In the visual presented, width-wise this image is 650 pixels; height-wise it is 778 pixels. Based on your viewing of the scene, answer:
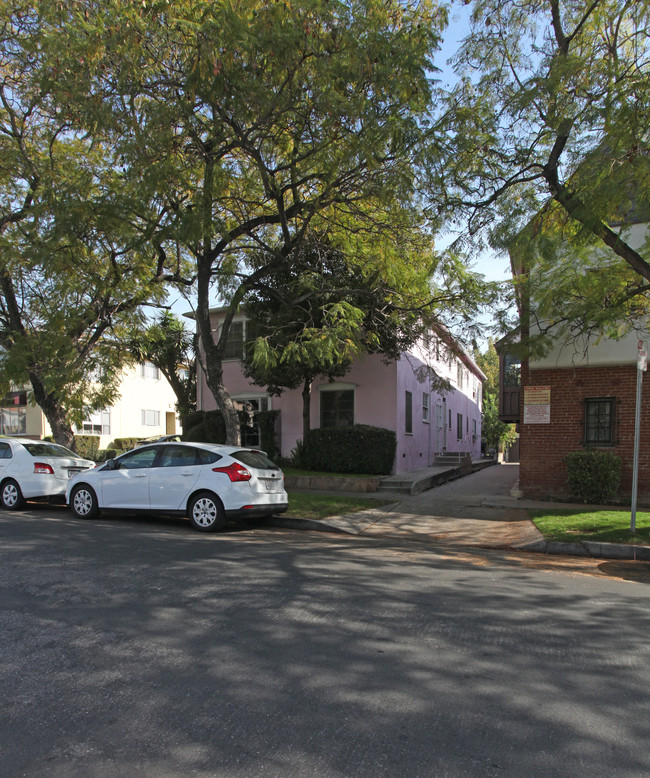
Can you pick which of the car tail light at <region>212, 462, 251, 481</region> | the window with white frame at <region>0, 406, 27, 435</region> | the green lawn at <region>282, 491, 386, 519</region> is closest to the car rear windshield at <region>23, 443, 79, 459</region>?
the car tail light at <region>212, 462, 251, 481</region>

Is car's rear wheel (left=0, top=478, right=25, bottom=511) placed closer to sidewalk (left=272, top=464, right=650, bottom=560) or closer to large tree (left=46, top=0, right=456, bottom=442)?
sidewalk (left=272, top=464, right=650, bottom=560)

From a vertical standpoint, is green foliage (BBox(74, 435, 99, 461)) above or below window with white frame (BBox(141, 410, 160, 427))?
below

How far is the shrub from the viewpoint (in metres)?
12.0

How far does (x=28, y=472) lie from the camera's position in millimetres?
11844

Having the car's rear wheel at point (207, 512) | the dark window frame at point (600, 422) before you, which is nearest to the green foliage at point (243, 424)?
the car's rear wheel at point (207, 512)

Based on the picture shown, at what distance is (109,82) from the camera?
30.5ft

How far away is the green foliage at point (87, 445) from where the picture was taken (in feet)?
88.3

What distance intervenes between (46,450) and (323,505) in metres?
6.19

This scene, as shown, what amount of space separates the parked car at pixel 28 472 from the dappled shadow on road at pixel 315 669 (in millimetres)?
5416

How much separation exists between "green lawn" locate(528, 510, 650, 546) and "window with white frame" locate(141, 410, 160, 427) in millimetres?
26394

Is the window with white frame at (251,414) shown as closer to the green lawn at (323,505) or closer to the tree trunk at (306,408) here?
the tree trunk at (306,408)

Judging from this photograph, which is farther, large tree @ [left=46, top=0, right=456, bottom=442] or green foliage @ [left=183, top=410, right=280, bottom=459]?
green foliage @ [left=183, top=410, right=280, bottom=459]

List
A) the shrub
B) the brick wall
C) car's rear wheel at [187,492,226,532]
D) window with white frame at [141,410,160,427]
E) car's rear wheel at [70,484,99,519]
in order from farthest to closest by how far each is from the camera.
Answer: window with white frame at [141,410,160,427] → the brick wall → the shrub → car's rear wheel at [70,484,99,519] → car's rear wheel at [187,492,226,532]

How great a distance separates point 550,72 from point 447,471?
41.4ft
